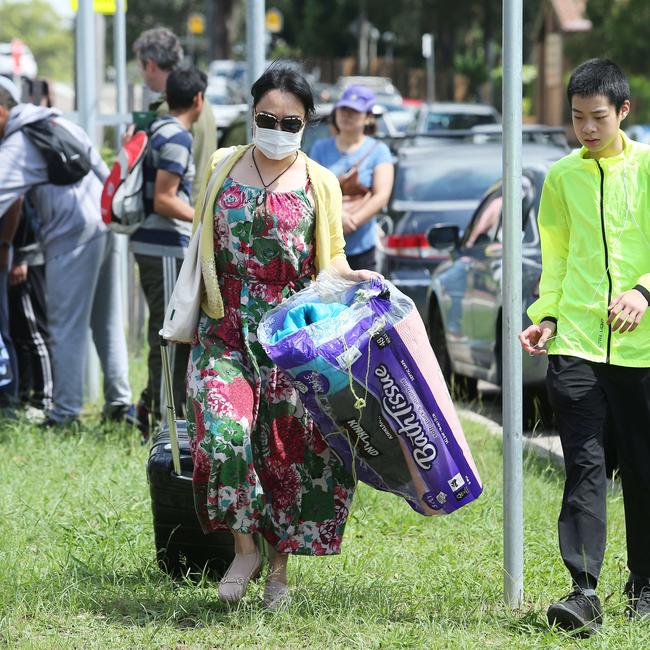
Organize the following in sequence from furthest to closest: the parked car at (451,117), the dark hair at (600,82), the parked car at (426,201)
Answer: the parked car at (451,117)
the parked car at (426,201)
the dark hair at (600,82)

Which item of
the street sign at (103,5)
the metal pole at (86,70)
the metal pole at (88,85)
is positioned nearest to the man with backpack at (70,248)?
the metal pole at (88,85)

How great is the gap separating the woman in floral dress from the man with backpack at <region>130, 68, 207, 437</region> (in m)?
2.58

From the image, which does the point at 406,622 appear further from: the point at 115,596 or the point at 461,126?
the point at 461,126

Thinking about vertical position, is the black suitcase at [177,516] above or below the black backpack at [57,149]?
below

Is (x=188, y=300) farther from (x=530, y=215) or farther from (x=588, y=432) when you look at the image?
(x=530, y=215)

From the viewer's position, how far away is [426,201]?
1198 centimetres

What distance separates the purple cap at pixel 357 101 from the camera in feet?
28.7

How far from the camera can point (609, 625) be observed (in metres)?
4.80

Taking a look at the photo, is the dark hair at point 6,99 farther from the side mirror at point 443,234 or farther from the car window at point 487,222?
the car window at point 487,222

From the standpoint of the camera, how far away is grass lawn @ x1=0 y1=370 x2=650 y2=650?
473 cm

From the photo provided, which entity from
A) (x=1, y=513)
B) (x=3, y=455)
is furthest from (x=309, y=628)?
(x=3, y=455)

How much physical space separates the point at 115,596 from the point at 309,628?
2.58ft

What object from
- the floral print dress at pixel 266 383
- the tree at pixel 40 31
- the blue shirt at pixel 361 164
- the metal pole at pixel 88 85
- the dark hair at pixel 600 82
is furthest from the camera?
the tree at pixel 40 31

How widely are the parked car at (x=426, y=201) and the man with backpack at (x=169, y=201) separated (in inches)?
150
